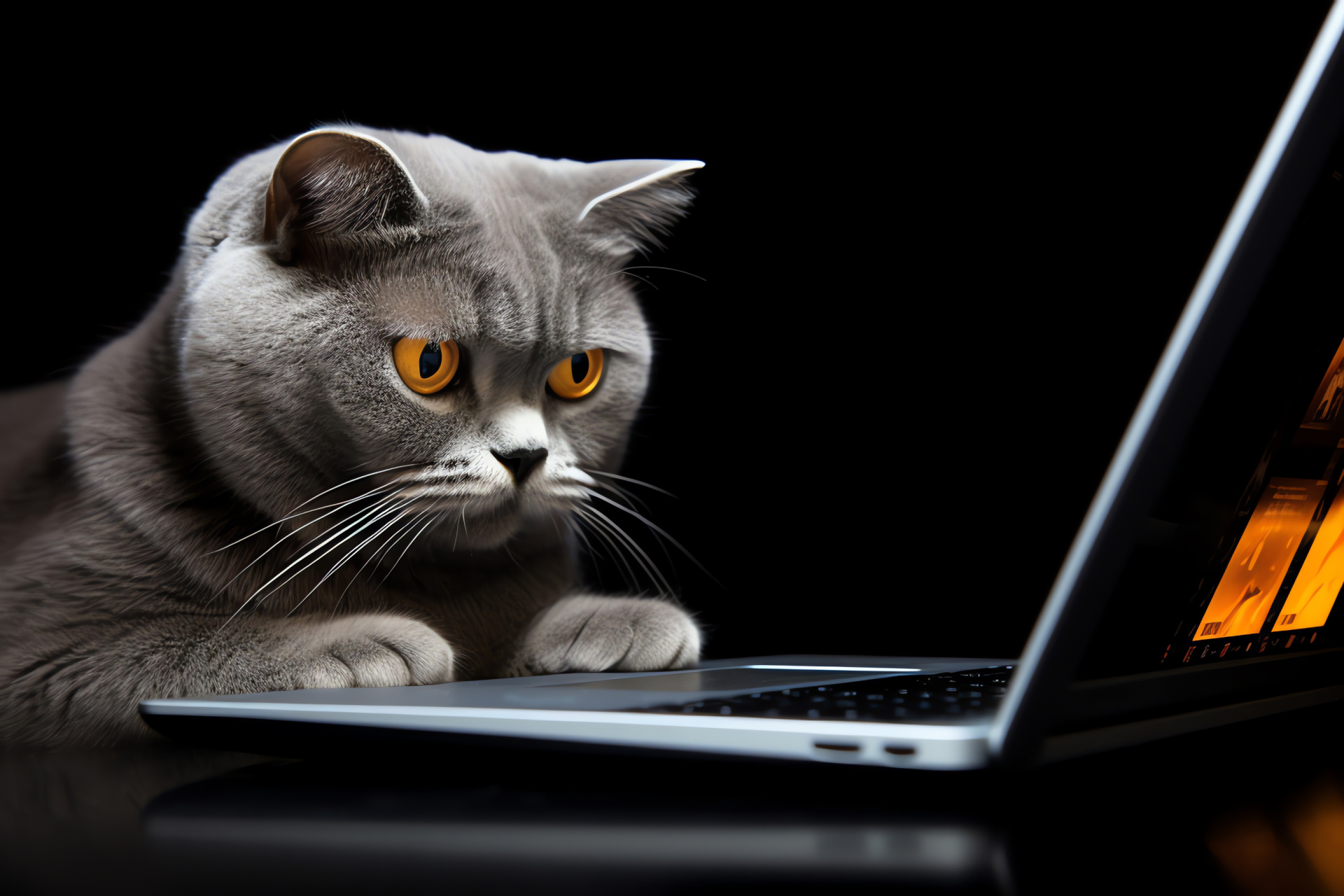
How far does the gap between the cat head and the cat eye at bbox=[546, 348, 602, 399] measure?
3 centimetres

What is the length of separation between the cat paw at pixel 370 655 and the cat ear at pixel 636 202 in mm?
566

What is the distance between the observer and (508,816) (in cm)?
61

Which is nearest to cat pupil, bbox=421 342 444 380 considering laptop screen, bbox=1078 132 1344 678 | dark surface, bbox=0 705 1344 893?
dark surface, bbox=0 705 1344 893

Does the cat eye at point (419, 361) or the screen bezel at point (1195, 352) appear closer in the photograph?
the screen bezel at point (1195, 352)

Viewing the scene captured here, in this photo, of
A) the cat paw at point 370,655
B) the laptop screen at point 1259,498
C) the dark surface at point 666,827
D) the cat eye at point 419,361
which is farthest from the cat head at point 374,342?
the laptop screen at point 1259,498

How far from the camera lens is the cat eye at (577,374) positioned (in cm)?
124

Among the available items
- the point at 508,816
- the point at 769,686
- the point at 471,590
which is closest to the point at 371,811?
the point at 508,816

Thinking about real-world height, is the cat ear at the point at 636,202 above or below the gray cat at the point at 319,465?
above

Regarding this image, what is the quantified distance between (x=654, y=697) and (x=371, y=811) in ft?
0.71

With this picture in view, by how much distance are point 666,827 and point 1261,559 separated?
19.5 inches

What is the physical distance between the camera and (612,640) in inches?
44.6

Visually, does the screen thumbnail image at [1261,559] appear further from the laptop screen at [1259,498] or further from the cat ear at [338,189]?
the cat ear at [338,189]

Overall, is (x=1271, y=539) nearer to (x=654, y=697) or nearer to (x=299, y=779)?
(x=654, y=697)

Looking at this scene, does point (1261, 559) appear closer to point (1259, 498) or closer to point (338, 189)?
point (1259, 498)
